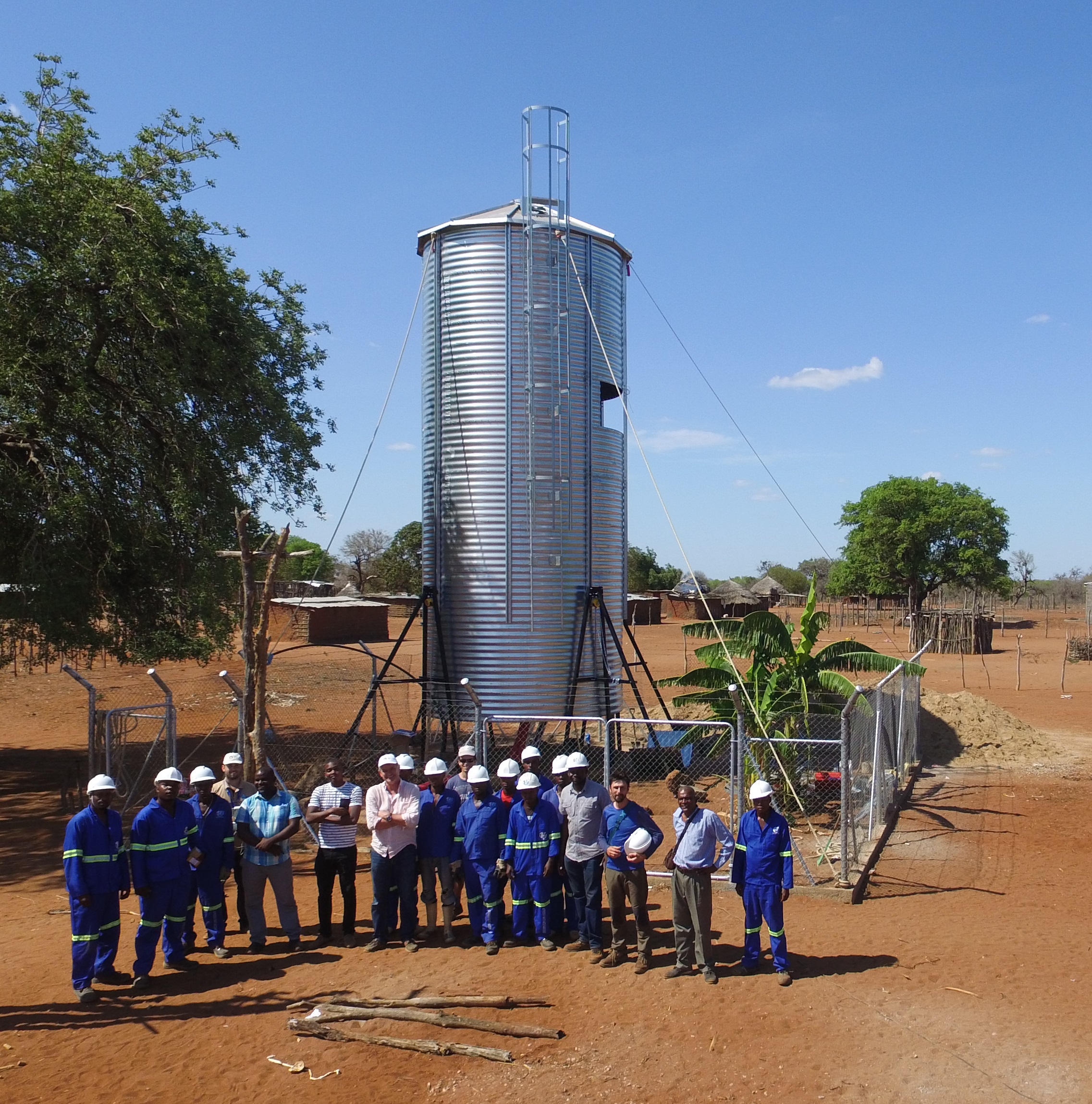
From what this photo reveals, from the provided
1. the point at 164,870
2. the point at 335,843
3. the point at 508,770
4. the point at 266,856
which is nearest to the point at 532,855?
the point at 508,770

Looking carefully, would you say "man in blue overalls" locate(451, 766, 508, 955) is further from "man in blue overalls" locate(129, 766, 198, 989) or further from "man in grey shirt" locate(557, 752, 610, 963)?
"man in blue overalls" locate(129, 766, 198, 989)

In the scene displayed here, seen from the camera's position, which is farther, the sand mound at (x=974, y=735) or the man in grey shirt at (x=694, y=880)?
the sand mound at (x=974, y=735)

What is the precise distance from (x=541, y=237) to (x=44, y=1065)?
42.7ft

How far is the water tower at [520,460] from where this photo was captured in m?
15.5

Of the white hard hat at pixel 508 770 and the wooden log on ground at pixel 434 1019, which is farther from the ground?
the white hard hat at pixel 508 770

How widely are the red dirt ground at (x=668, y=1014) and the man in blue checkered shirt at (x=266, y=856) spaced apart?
28cm

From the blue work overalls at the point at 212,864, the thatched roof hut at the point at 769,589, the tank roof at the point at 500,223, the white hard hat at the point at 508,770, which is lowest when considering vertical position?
the blue work overalls at the point at 212,864

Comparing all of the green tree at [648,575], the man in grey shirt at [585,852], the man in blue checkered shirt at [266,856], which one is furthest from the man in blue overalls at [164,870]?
the green tree at [648,575]

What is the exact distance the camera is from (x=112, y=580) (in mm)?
15875

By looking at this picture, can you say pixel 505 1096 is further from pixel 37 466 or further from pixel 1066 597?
pixel 1066 597

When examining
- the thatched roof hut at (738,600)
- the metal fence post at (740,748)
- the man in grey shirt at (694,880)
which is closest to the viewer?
the man in grey shirt at (694,880)

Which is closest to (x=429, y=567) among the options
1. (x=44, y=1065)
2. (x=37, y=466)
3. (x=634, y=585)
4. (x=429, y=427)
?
(x=429, y=427)

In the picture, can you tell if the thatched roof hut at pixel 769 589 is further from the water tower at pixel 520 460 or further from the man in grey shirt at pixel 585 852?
the man in grey shirt at pixel 585 852

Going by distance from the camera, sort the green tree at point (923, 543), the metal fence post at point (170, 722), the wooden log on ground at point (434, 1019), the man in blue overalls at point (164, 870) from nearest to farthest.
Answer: the wooden log on ground at point (434, 1019) → the man in blue overalls at point (164, 870) → the metal fence post at point (170, 722) → the green tree at point (923, 543)
